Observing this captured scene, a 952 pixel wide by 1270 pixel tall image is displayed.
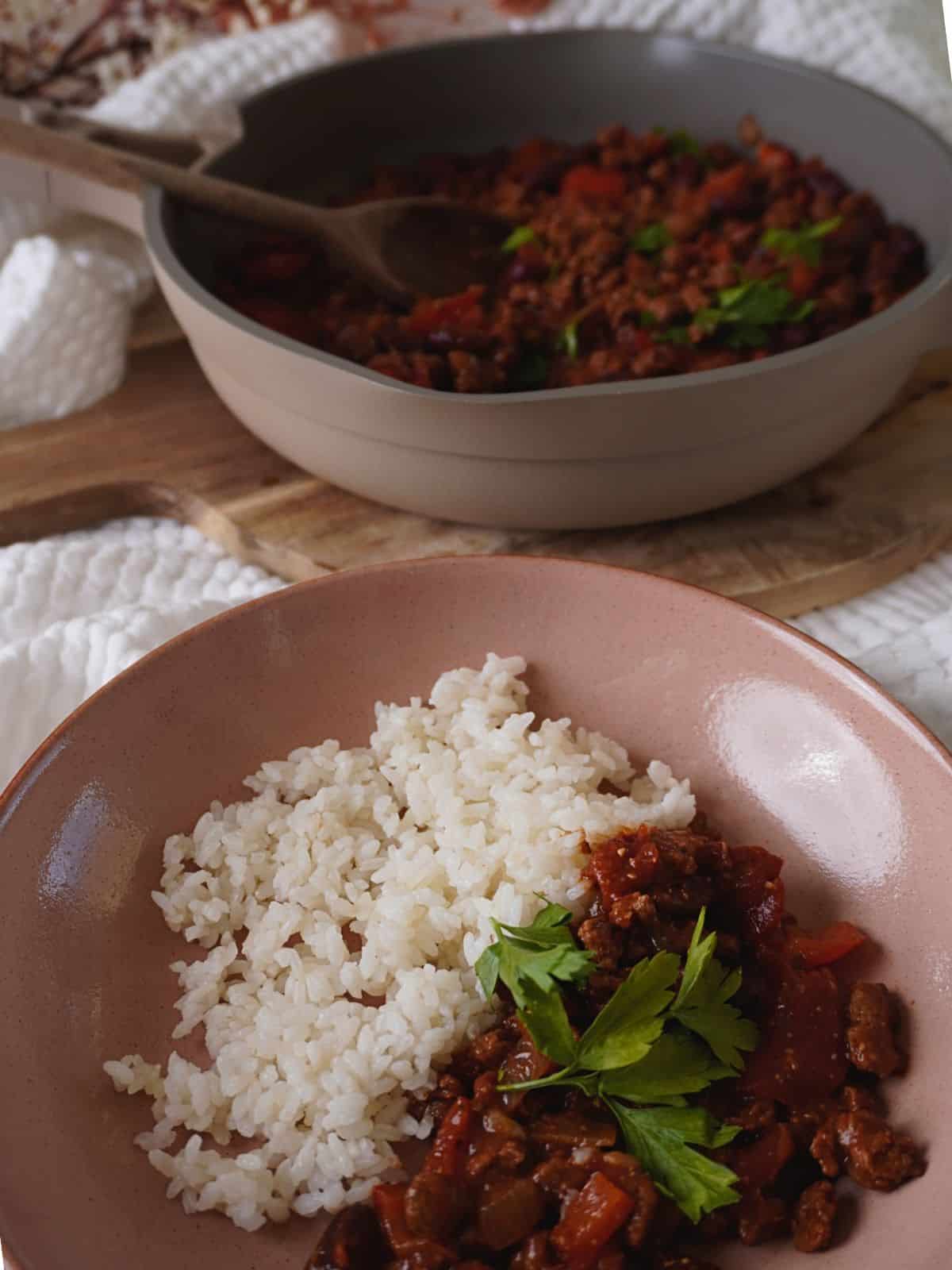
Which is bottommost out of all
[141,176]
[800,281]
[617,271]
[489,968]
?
[489,968]

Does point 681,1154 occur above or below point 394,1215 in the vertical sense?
above

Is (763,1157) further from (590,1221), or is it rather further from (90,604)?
(90,604)

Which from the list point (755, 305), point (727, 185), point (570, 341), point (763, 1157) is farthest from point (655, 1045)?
point (727, 185)

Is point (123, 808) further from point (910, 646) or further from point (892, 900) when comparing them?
point (910, 646)

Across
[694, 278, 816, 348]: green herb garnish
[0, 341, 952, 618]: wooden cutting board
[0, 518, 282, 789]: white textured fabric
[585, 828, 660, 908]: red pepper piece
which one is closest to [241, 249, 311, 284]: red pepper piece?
[0, 341, 952, 618]: wooden cutting board

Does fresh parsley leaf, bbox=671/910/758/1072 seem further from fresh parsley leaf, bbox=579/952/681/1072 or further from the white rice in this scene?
the white rice

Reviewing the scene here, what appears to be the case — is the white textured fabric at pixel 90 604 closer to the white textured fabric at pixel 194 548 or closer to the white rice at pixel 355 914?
the white textured fabric at pixel 194 548

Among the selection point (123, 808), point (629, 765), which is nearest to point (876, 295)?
point (629, 765)
